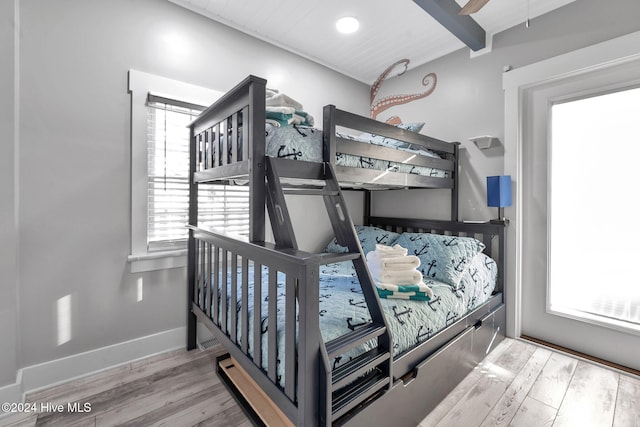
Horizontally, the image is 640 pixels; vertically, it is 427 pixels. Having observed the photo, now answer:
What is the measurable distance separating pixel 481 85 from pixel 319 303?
251 centimetres

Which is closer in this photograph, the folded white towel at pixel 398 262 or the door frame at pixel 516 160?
the folded white towel at pixel 398 262

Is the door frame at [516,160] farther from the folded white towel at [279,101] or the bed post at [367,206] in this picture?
the folded white towel at [279,101]

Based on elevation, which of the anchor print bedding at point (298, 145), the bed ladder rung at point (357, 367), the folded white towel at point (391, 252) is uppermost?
the anchor print bedding at point (298, 145)

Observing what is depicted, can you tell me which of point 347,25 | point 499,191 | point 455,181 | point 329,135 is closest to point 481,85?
point 455,181

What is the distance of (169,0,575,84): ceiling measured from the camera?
216 cm

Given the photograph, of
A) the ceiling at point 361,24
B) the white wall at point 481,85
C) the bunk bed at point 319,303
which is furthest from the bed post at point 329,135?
the white wall at point 481,85

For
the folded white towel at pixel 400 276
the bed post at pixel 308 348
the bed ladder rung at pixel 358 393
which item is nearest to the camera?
the bed post at pixel 308 348

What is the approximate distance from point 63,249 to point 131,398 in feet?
3.18

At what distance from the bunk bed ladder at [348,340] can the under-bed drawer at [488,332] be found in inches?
40.4

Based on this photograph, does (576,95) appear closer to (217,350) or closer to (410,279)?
(410,279)

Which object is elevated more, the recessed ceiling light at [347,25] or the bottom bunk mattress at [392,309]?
the recessed ceiling light at [347,25]

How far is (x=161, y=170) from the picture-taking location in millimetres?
2092

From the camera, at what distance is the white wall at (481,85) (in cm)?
200

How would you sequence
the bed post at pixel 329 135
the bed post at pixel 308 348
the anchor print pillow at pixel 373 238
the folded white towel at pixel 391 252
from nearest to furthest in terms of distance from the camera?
1. the bed post at pixel 308 348
2. the bed post at pixel 329 135
3. the folded white towel at pixel 391 252
4. the anchor print pillow at pixel 373 238
